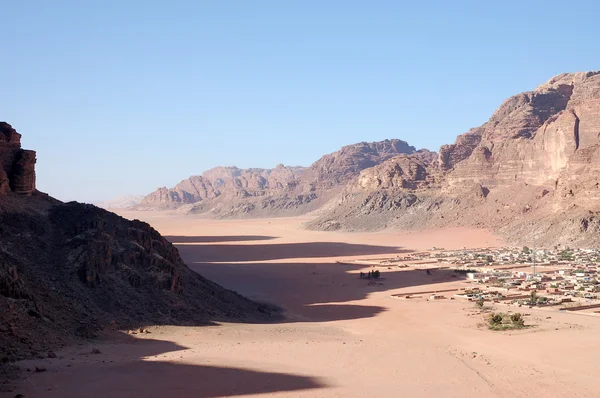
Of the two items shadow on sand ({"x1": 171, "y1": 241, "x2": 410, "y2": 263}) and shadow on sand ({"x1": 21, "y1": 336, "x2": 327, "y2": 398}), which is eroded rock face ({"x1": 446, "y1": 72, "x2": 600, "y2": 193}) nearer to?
shadow on sand ({"x1": 171, "y1": 241, "x2": 410, "y2": 263})

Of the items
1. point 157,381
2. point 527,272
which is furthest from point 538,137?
point 157,381

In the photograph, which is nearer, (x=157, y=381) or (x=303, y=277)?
(x=157, y=381)

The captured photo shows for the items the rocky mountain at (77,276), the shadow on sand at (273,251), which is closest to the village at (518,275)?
the shadow on sand at (273,251)

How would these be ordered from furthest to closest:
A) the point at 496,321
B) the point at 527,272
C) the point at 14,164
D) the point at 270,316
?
the point at 527,272
the point at 270,316
the point at 14,164
the point at 496,321

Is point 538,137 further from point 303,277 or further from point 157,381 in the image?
point 157,381

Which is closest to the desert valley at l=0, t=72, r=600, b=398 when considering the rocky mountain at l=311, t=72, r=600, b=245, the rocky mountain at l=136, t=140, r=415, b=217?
the rocky mountain at l=311, t=72, r=600, b=245

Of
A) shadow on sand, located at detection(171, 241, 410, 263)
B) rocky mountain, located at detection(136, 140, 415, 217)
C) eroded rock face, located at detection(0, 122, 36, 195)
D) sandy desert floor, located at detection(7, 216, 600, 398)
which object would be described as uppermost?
rocky mountain, located at detection(136, 140, 415, 217)

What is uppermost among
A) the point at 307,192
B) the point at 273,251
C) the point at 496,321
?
the point at 307,192
